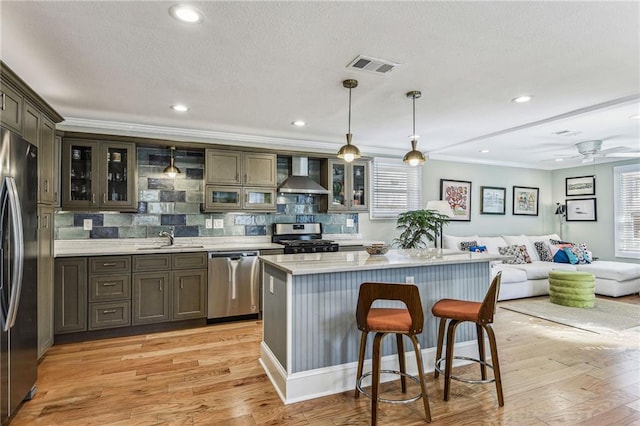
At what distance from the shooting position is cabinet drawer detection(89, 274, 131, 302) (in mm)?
3645

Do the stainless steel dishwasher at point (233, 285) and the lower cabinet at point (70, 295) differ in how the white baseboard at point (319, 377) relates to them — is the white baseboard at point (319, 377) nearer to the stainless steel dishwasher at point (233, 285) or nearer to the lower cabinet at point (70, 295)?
the stainless steel dishwasher at point (233, 285)

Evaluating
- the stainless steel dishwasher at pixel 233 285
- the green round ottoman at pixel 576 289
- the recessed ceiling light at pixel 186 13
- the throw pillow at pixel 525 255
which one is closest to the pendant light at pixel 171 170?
the stainless steel dishwasher at pixel 233 285

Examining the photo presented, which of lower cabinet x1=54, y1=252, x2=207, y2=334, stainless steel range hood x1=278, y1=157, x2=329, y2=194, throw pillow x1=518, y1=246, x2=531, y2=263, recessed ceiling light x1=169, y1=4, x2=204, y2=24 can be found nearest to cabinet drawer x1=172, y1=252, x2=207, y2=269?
lower cabinet x1=54, y1=252, x2=207, y2=334

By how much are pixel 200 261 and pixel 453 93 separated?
3.30 meters

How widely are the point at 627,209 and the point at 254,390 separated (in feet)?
24.2

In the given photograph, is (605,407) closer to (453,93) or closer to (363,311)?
(363,311)

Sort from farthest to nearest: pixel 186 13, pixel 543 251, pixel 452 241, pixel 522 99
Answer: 1. pixel 543 251
2. pixel 452 241
3. pixel 522 99
4. pixel 186 13

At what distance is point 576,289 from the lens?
192 inches

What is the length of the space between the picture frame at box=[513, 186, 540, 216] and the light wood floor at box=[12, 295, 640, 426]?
13.4 feet

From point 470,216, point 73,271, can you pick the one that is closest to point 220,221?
point 73,271

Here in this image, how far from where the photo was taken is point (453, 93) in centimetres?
329

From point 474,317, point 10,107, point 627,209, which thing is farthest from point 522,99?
point 627,209

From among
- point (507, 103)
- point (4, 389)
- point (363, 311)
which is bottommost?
point (4, 389)

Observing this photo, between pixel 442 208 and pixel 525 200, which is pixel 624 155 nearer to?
pixel 525 200
